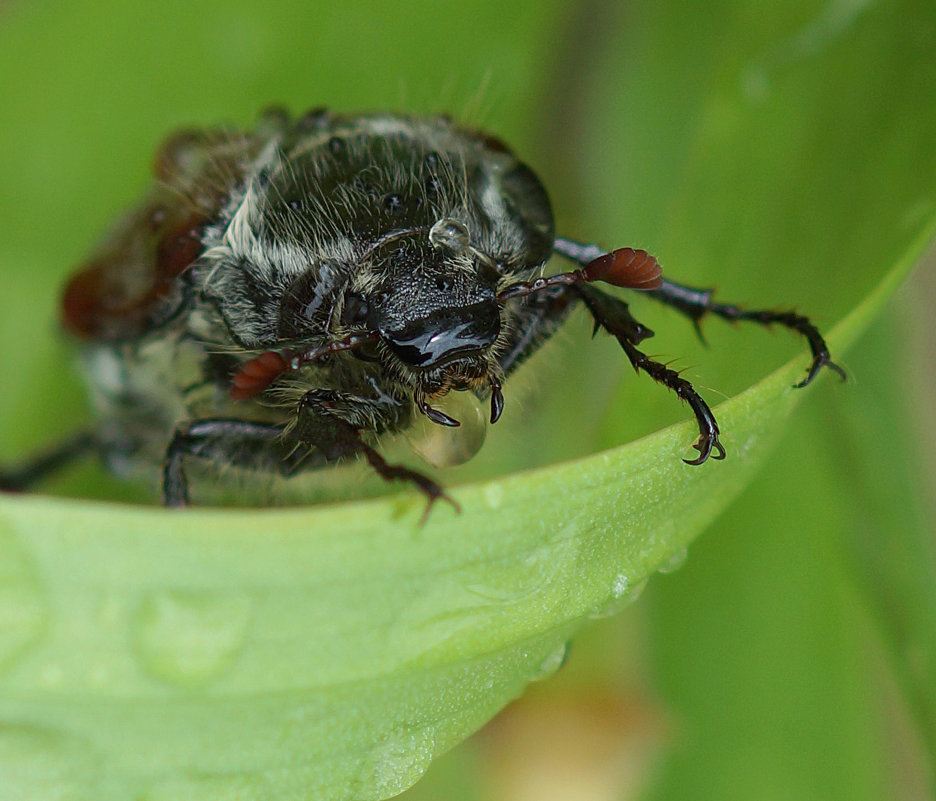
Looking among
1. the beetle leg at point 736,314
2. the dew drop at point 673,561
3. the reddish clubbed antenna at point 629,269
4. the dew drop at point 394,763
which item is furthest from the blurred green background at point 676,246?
the dew drop at point 394,763

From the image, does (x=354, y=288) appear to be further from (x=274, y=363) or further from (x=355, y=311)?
(x=274, y=363)

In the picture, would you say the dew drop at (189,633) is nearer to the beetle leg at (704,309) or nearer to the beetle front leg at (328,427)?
the beetle front leg at (328,427)

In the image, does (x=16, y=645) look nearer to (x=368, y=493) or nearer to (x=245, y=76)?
(x=368, y=493)

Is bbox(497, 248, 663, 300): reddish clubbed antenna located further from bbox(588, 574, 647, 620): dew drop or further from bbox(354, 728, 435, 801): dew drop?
bbox(354, 728, 435, 801): dew drop

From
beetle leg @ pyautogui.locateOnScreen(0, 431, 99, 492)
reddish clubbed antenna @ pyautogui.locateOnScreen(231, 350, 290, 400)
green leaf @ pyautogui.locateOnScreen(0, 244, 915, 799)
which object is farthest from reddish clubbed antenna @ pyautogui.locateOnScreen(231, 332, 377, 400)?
beetle leg @ pyautogui.locateOnScreen(0, 431, 99, 492)

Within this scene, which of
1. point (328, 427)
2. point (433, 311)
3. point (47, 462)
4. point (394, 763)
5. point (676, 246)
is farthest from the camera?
point (47, 462)

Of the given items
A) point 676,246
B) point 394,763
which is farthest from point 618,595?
point 676,246
